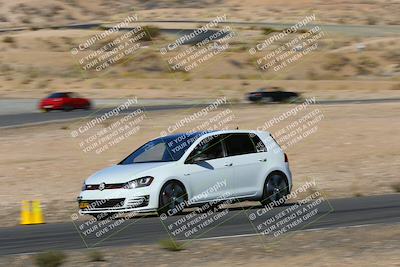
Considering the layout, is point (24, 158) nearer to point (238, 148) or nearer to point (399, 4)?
point (238, 148)

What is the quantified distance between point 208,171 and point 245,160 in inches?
37.4

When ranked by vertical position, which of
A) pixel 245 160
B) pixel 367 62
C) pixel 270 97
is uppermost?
pixel 270 97

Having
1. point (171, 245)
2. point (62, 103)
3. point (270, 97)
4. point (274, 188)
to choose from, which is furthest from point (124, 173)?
point (270, 97)

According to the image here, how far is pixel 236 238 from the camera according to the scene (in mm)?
13266

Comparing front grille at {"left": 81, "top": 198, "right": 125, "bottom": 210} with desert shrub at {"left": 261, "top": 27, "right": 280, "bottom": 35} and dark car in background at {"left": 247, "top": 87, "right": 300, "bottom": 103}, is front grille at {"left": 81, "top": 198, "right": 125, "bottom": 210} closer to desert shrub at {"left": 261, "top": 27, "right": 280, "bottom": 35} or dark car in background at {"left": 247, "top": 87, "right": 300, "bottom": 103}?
dark car in background at {"left": 247, "top": 87, "right": 300, "bottom": 103}

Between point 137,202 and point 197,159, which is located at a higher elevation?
point 197,159

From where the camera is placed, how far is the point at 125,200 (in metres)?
15.7

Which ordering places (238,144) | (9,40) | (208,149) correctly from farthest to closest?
(9,40)
(238,144)
(208,149)

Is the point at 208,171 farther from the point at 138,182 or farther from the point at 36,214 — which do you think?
the point at 36,214

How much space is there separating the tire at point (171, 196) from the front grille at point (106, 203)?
0.63 metres

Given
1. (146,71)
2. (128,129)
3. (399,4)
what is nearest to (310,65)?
(146,71)

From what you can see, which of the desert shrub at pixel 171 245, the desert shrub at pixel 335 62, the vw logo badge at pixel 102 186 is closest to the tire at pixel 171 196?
the vw logo badge at pixel 102 186

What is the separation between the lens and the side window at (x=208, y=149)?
16719 millimetres

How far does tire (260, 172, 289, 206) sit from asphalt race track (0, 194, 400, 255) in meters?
0.26
